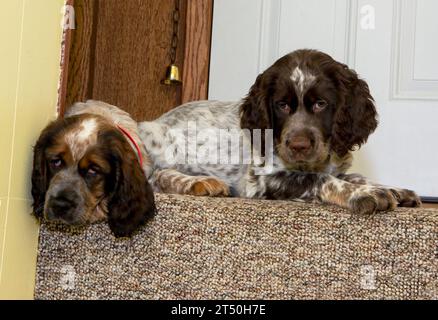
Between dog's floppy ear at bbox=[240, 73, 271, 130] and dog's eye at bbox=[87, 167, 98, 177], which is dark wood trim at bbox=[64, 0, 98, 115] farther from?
dog's eye at bbox=[87, 167, 98, 177]

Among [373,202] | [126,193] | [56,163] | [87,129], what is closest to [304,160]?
[373,202]

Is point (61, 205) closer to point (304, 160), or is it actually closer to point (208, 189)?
point (208, 189)

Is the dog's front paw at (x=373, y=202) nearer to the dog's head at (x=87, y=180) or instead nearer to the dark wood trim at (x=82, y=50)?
the dog's head at (x=87, y=180)

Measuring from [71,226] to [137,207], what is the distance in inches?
8.9

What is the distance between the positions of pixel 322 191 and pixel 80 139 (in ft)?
3.00

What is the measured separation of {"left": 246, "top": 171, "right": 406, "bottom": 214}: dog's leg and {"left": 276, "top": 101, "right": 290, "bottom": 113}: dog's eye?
0.26 m

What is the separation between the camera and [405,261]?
2014 millimetres

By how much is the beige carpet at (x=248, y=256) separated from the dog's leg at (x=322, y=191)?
7 cm

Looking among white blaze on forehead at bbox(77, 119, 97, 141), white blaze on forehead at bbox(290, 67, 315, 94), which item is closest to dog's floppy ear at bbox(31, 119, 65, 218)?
white blaze on forehead at bbox(77, 119, 97, 141)

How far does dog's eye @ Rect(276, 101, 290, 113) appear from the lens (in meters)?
2.72

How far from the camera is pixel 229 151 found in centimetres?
314

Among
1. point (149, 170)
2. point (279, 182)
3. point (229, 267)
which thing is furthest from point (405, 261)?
point (149, 170)
